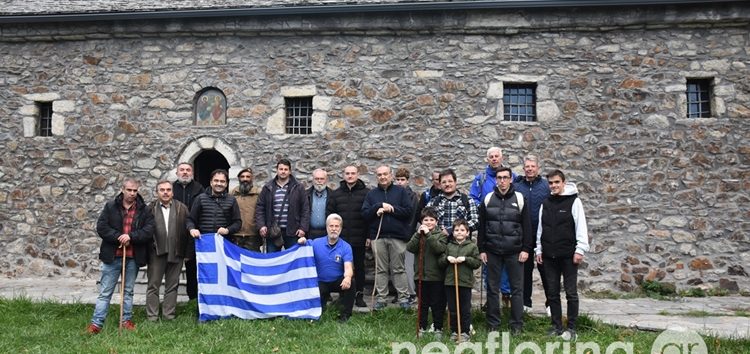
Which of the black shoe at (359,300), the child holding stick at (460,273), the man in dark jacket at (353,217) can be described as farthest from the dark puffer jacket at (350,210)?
the child holding stick at (460,273)

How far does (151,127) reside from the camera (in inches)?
337

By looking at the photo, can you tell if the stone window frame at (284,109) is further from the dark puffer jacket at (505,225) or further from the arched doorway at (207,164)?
the dark puffer jacket at (505,225)

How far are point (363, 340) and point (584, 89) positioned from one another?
5208 millimetres

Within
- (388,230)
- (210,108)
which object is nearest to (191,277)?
(388,230)

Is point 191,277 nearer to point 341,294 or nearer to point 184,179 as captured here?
point 184,179

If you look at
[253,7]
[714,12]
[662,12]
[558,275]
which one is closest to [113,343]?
[558,275]

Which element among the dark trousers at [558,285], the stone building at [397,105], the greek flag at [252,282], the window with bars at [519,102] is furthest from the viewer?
the window with bars at [519,102]

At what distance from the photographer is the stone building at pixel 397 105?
7.77 meters

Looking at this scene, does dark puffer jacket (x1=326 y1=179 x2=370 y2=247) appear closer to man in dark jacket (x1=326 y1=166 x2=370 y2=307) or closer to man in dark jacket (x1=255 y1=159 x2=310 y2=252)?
man in dark jacket (x1=326 y1=166 x2=370 y2=307)

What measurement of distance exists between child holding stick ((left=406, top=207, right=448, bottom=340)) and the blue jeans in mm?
2920

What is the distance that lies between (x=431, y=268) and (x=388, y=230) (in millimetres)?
1204

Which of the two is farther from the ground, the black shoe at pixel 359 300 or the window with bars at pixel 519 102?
the window with bars at pixel 519 102

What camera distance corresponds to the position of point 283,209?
633cm

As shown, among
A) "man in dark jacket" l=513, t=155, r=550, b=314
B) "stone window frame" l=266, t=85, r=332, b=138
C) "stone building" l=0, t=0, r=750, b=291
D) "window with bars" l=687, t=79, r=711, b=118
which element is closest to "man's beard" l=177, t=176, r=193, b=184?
"stone building" l=0, t=0, r=750, b=291
